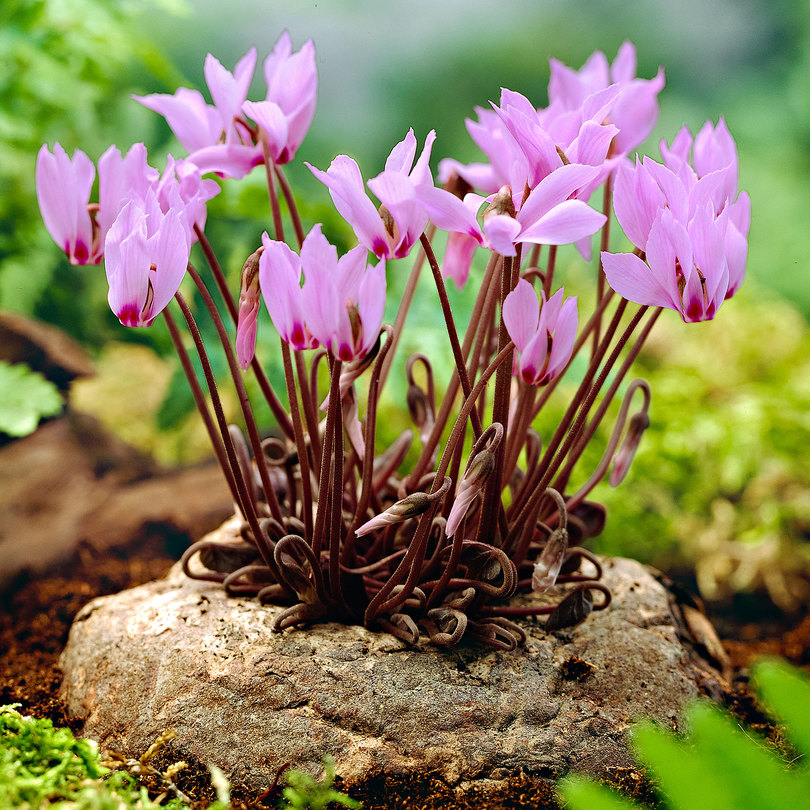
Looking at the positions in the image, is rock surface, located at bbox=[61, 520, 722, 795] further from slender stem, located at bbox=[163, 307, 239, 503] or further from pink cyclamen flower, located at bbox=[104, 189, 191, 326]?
pink cyclamen flower, located at bbox=[104, 189, 191, 326]

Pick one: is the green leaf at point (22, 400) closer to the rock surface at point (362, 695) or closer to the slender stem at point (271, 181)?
the rock surface at point (362, 695)

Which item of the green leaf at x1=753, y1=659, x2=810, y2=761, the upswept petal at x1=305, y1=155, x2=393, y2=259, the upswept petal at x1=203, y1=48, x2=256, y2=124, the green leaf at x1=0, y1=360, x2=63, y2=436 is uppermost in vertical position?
the upswept petal at x1=203, y1=48, x2=256, y2=124

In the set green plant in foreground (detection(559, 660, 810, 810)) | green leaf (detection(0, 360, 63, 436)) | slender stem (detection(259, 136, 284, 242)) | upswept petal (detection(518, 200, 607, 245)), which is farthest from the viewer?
green leaf (detection(0, 360, 63, 436))

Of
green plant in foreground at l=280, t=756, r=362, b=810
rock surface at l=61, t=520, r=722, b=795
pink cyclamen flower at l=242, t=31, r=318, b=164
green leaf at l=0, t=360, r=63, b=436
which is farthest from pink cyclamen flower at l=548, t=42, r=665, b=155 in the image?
green leaf at l=0, t=360, r=63, b=436

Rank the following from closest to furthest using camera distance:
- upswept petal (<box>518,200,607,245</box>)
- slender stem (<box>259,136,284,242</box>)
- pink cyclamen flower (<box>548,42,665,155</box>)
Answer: upswept petal (<box>518,200,607,245</box>)
slender stem (<box>259,136,284,242</box>)
pink cyclamen flower (<box>548,42,665,155</box>)

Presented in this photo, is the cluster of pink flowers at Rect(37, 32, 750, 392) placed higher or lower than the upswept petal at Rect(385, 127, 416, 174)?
lower

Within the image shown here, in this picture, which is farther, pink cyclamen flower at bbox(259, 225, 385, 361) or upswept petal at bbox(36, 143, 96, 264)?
upswept petal at bbox(36, 143, 96, 264)
